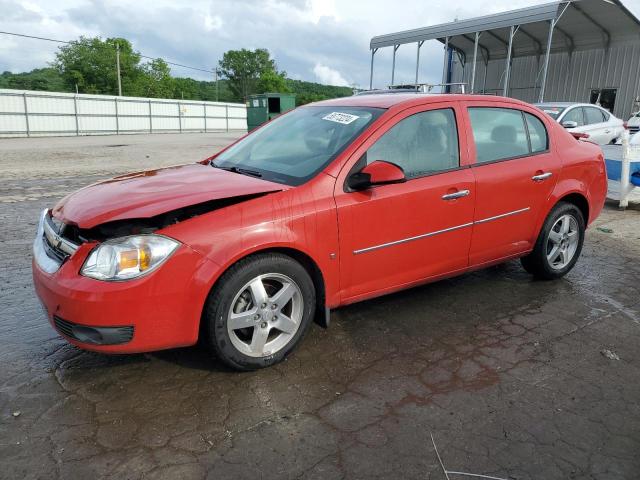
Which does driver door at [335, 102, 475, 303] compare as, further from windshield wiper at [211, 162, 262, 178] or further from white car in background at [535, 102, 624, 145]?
white car in background at [535, 102, 624, 145]

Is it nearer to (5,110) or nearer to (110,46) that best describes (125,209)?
(5,110)

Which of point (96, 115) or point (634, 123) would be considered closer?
point (634, 123)

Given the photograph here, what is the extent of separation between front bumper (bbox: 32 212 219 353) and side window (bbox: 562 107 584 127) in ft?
34.7

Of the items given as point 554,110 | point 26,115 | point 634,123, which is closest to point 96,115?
point 26,115

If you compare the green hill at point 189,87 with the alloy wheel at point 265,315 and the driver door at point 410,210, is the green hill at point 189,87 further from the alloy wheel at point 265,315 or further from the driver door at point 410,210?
the alloy wheel at point 265,315

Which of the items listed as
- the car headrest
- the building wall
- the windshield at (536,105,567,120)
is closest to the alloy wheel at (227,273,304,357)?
the car headrest

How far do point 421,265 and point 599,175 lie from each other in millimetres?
2359

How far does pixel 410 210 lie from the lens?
11.2 ft

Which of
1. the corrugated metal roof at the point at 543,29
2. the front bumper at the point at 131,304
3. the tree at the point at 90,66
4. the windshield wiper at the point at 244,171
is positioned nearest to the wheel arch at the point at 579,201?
the windshield wiper at the point at 244,171

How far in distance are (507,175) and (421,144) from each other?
84 cm

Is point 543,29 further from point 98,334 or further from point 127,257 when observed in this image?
point 98,334

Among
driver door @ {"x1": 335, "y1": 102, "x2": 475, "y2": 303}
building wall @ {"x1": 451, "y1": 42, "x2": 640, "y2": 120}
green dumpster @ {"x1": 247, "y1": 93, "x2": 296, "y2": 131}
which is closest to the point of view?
driver door @ {"x1": 335, "y1": 102, "x2": 475, "y2": 303}

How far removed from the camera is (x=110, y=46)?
71000mm

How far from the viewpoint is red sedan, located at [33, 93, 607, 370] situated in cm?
262
